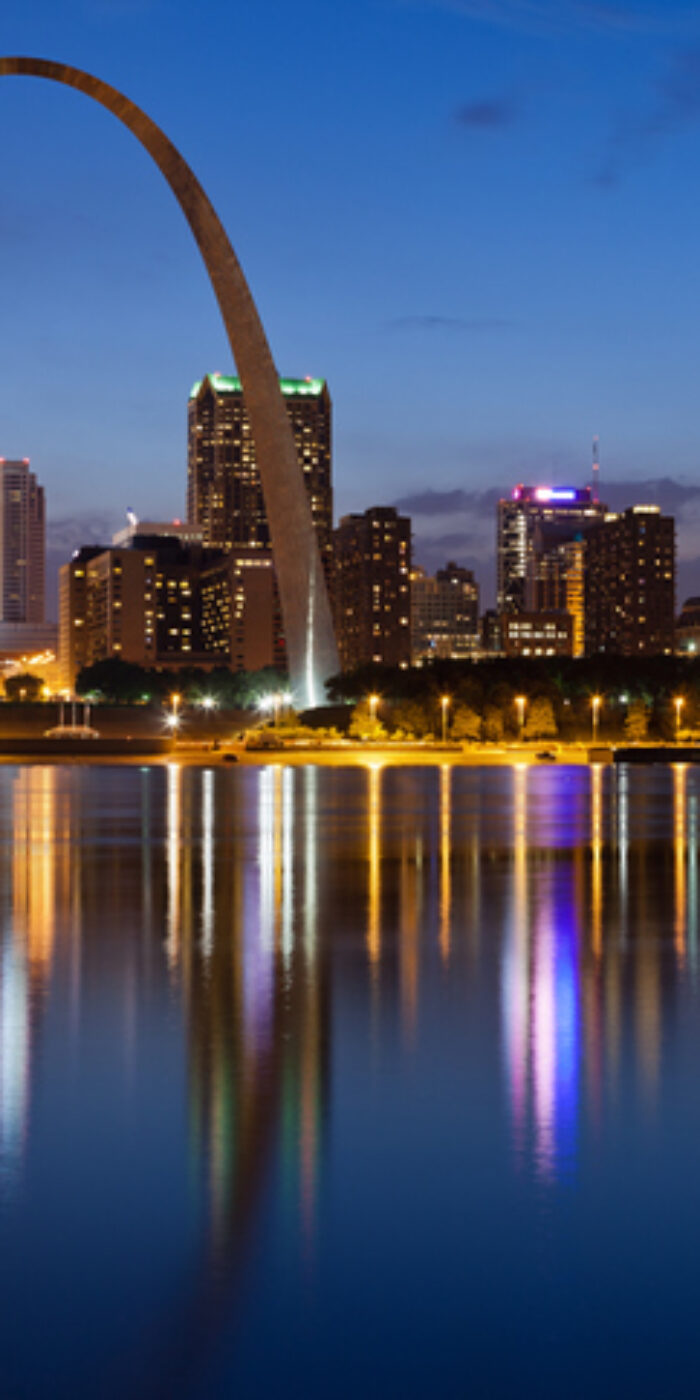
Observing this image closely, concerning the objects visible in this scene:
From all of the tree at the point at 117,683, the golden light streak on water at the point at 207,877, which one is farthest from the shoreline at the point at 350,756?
the tree at the point at 117,683

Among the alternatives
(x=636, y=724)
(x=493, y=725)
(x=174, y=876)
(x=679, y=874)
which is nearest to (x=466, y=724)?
(x=493, y=725)

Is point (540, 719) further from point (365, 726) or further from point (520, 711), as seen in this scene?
point (365, 726)

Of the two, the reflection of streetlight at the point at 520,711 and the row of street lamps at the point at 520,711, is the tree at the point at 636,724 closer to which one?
the row of street lamps at the point at 520,711

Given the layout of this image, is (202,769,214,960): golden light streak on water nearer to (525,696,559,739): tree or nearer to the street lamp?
the street lamp

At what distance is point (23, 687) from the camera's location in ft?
570

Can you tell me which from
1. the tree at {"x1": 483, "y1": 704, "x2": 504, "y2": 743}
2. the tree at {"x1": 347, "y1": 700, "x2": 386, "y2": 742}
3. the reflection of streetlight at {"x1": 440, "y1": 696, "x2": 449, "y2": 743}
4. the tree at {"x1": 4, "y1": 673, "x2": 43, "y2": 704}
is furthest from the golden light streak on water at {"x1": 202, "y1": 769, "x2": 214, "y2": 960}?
the tree at {"x1": 4, "y1": 673, "x2": 43, "y2": 704}

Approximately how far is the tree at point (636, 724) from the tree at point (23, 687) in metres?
112

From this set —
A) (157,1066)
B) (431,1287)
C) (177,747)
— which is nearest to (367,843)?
(157,1066)

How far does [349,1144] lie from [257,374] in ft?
162

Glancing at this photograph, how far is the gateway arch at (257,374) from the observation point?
5088cm

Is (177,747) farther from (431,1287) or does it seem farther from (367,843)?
(431,1287)

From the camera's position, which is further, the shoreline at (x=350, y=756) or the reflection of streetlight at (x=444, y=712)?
the reflection of streetlight at (x=444, y=712)

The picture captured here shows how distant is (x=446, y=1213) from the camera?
475 centimetres

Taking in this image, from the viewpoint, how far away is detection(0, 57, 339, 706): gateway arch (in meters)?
50.9
